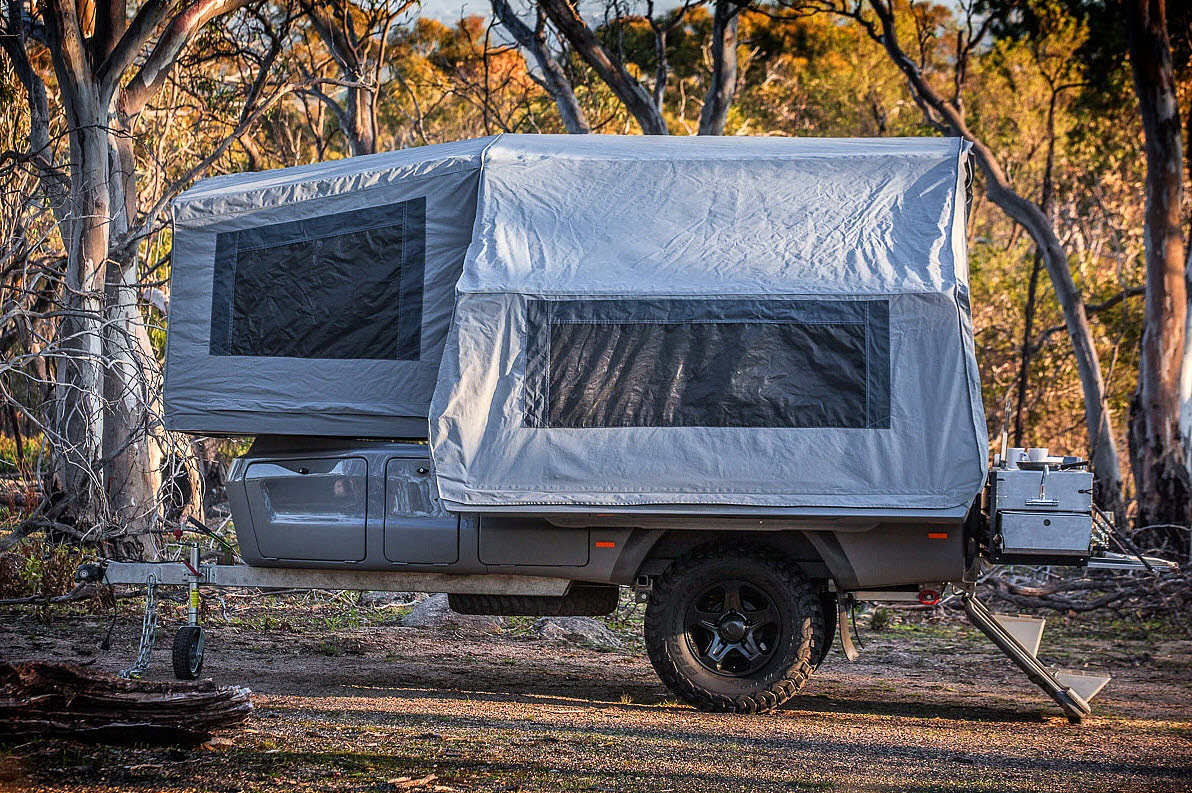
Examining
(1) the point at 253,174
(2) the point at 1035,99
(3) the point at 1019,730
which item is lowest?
(3) the point at 1019,730

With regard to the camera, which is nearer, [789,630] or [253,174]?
[789,630]

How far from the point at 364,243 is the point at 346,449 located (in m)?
1.17

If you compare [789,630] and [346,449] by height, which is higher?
[346,449]

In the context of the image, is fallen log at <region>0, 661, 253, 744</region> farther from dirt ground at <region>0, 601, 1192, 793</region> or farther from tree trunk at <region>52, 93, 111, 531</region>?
tree trunk at <region>52, 93, 111, 531</region>

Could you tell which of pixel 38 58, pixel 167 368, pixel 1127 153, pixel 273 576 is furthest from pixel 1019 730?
pixel 1127 153

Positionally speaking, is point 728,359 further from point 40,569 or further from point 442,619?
point 40,569

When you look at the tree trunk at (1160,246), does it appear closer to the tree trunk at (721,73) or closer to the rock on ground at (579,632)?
the tree trunk at (721,73)

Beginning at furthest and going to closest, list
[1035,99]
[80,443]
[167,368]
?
[1035,99]
[80,443]
[167,368]

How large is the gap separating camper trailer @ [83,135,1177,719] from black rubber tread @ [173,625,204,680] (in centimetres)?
2

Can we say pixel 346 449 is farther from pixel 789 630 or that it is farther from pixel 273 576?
pixel 789 630

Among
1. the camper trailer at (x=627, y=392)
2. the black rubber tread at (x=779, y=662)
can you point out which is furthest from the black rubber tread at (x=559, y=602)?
the black rubber tread at (x=779, y=662)

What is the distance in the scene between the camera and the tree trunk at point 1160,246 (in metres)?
15.2

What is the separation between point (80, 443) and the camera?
9.88 meters

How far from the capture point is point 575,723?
6.45 m
